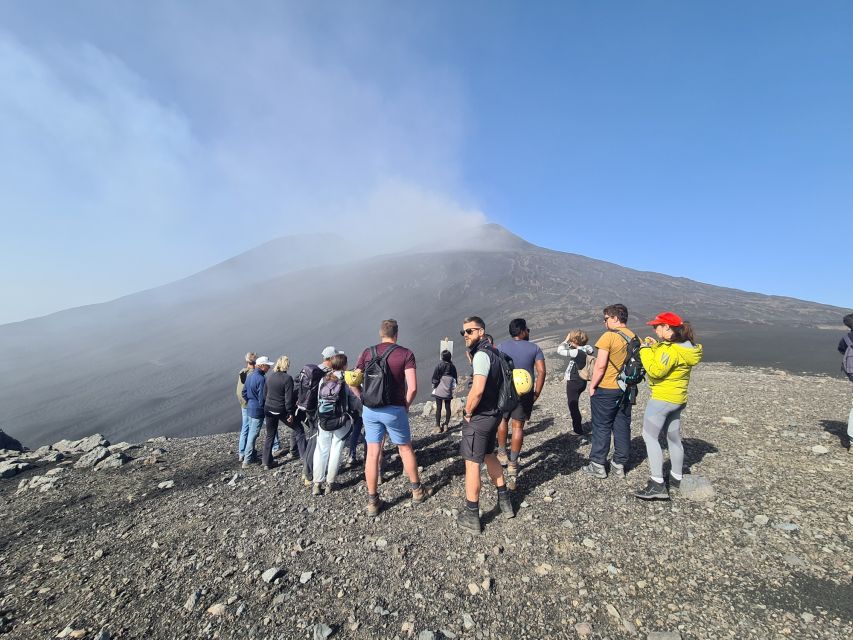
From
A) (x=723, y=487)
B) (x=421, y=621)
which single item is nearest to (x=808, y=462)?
(x=723, y=487)

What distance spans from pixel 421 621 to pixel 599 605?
133 cm

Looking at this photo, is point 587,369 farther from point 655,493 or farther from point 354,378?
point 354,378

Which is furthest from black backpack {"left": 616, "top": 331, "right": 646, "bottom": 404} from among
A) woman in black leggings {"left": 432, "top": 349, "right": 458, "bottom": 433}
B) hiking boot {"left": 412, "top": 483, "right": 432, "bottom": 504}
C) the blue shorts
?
woman in black leggings {"left": 432, "top": 349, "right": 458, "bottom": 433}

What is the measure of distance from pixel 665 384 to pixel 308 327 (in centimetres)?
4453

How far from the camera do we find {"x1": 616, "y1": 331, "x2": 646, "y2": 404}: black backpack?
4102 mm

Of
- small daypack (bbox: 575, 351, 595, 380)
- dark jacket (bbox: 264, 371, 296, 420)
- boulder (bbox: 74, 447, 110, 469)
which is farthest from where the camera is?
boulder (bbox: 74, 447, 110, 469)

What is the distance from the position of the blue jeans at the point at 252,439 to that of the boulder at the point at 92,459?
129 inches

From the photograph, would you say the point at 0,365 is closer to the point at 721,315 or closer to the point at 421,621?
the point at 421,621

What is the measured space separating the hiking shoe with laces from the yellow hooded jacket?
193 centimetres

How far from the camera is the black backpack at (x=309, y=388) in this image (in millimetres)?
4867

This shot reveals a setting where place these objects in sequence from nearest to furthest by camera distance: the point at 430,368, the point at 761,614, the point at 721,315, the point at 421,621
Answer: the point at 761,614, the point at 421,621, the point at 430,368, the point at 721,315

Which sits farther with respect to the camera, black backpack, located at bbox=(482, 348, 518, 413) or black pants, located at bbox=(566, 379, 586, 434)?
black pants, located at bbox=(566, 379, 586, 434)

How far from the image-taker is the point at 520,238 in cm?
11175

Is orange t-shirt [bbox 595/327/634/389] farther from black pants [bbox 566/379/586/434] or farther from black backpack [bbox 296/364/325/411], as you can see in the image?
black backpack [bbox 296/364/325/411]
